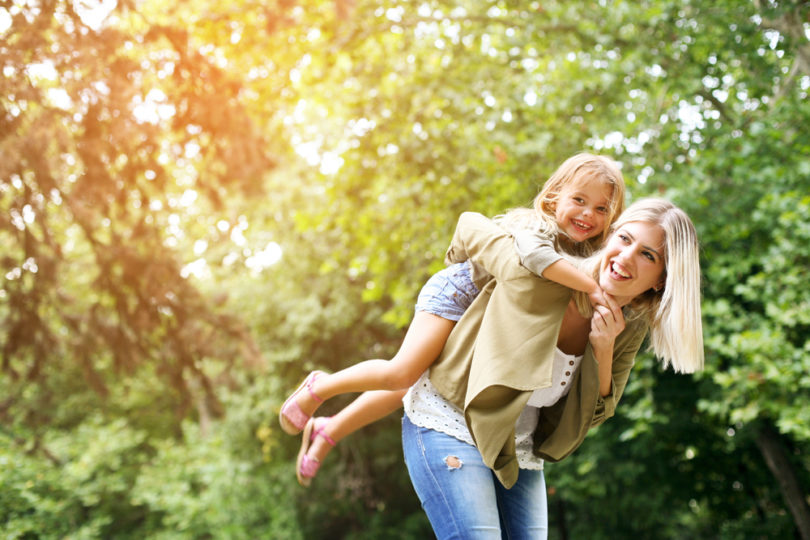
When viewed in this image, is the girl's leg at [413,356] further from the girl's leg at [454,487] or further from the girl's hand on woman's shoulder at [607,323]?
the girl's hand on woman's shoulder at [607,323]

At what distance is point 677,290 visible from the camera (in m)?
1.60

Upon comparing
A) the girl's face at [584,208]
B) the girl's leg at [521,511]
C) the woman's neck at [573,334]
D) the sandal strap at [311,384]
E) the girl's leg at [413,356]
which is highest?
the girl's face at [584,208]

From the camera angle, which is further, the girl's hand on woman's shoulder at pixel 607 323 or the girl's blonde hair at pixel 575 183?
the girl's blonde hair at pixel 575 183

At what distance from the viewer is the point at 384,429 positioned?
9078mm

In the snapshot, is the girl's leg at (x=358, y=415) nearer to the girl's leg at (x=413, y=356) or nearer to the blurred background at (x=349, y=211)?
the girl's leg at (x=413, y=356)

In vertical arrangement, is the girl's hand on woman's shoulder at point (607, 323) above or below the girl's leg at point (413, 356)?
below

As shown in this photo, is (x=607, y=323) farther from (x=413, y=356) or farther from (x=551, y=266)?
(x=413, y=356)

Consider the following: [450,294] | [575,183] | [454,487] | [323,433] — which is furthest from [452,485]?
[575,183]

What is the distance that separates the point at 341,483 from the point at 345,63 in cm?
518

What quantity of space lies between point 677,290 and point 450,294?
54 cm

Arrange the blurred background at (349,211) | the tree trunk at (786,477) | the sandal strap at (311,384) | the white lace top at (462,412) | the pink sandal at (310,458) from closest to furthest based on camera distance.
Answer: the white lace top at (462,412), the sandal strap at (311,384), the pink sandal at (310,458), the blurred background at (349,211), the tree trunk at (786,477)

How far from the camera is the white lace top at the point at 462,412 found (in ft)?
5.60

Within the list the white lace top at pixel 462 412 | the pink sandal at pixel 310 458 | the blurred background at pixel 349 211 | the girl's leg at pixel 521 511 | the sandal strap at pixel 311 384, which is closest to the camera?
the white lace top at pixel 462 412

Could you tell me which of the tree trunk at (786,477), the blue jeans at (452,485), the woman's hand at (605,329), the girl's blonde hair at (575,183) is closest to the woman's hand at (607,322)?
the woman's hand at (605,329)
